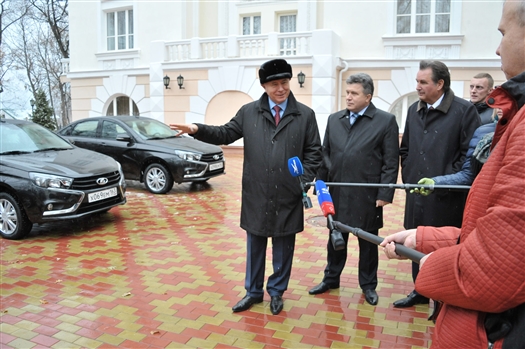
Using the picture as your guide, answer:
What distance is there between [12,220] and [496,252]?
6413 millimetres

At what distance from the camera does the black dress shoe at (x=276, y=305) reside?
150 inches

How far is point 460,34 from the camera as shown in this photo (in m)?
14.4

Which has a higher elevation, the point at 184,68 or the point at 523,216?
the point at 184,68

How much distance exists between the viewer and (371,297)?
4047 mm

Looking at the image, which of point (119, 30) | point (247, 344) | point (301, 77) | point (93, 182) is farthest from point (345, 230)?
point (119, 30)

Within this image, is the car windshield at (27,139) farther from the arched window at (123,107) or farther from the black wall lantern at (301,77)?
the arched window at (123,107)

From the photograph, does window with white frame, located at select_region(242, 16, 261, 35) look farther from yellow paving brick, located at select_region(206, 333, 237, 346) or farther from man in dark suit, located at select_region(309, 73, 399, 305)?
yellow paving brick, located at select_region(206, 333, 237, 346)

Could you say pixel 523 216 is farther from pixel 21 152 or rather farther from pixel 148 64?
pixel 148 64

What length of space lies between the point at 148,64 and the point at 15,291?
51.3 ft

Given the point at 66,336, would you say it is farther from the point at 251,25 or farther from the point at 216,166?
the point at 251,25

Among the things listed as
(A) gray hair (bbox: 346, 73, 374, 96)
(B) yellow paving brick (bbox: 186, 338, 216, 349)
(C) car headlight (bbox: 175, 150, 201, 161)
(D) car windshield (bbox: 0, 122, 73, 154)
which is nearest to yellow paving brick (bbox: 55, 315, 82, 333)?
(B) yellow paving brick (bbox: 186, 338, 216, 349)

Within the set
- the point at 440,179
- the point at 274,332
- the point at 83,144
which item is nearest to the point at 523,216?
the point at 440,179

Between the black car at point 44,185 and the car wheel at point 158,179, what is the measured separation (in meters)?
2.47

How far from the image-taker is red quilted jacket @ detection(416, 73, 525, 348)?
3.90ft
